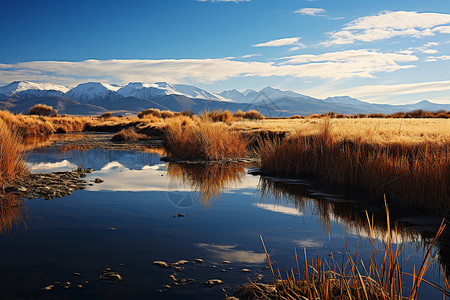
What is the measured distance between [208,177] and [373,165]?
15.2 ft

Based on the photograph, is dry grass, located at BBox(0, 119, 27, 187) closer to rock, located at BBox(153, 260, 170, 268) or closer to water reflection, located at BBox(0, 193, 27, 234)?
water reflection, located at BBox(0, 193, 27, 234)

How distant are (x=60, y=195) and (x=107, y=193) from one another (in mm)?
1001

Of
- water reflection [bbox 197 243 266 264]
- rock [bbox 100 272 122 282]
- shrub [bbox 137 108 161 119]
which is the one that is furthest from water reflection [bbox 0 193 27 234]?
shrub [bbox 137 108 161 119]

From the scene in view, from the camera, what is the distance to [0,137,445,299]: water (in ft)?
13.2

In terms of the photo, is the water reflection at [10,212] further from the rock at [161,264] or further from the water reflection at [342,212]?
the water reflection at [342,212]

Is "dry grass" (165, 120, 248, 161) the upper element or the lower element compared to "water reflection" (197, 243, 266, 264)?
upper

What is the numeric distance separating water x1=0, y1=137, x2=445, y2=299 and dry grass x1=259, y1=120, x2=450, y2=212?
78 centimetres

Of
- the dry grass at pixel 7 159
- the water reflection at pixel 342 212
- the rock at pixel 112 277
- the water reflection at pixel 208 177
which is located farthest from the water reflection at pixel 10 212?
the water reflection at pixel 342 212

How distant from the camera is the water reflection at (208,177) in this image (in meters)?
8.86

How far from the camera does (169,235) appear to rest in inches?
217

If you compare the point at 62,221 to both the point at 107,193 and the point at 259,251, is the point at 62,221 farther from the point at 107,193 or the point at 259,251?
the point at 259,251

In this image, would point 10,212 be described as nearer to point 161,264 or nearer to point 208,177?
point 161,264

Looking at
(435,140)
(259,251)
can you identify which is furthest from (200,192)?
(435,140)

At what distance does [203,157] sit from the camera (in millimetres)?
14289
